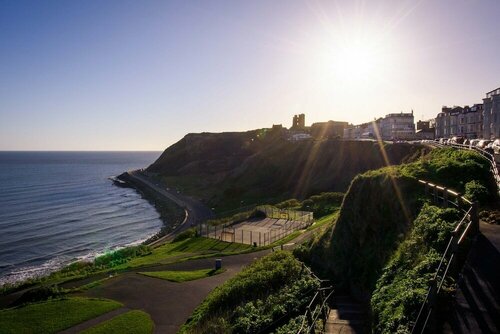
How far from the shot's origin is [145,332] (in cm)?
1858

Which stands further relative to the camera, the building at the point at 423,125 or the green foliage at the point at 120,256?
the building at the point at 423,125

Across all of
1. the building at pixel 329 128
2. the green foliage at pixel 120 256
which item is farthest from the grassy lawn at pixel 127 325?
the building at pixel 329 128

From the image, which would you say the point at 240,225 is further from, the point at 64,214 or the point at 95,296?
the point at 64,214

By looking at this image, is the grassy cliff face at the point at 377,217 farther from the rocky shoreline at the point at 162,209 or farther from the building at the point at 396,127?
the building at the point at 396,127

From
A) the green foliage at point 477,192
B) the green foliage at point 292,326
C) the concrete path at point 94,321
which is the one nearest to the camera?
the green foliage at point 292,326

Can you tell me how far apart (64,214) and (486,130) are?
272ft

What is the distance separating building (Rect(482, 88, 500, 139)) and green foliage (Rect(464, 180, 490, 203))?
5182 cm

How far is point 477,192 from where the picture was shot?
1709cm

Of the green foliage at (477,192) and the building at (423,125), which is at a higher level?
the building at (423,125)

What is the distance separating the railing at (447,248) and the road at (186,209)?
140 ft

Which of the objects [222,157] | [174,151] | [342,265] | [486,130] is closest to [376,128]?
[222,157]

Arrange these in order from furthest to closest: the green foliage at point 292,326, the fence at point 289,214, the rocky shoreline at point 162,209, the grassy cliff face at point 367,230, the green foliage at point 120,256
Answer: the rocky shoreline at point 162,209
the fence at point 289,214
the green foliage at point 120,256
the grassy cliff face at point 367,230
the green foliage at point 292,326

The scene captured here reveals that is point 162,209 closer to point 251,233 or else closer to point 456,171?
point 251,233

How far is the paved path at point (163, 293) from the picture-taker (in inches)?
806
